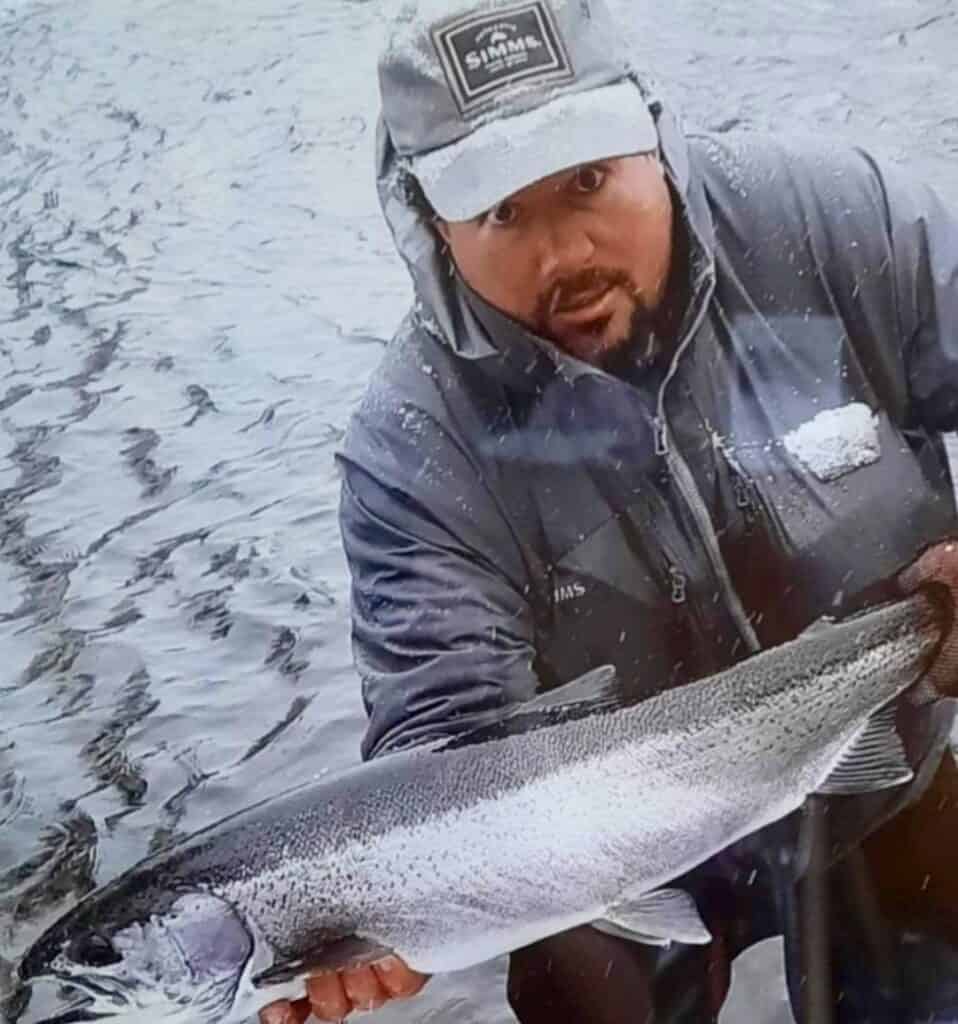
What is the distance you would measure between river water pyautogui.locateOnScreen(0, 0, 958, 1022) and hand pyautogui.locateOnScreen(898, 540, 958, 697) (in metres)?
0.21

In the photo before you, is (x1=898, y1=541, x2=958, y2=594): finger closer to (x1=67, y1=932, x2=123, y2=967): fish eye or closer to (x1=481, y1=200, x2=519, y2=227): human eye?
(x1=481, y1=200, x2=519, y2=227): human eye

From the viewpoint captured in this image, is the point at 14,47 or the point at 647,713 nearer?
the point at 647,713

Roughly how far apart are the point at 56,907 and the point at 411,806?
223 millimetres

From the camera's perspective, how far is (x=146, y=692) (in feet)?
3.17

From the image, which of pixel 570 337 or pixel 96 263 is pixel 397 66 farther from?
pixel 96 263

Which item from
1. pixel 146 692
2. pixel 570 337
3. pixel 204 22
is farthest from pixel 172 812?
pixel 204 22

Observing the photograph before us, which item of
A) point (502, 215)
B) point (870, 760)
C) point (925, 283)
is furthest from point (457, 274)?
point (870, 760)

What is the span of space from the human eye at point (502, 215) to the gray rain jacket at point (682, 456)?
0.19 feet

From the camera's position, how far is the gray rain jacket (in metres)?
0.88

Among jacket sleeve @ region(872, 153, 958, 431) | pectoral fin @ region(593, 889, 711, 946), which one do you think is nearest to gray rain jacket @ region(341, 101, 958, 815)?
jacket sleeve @ region(872, 153, 958, 431)

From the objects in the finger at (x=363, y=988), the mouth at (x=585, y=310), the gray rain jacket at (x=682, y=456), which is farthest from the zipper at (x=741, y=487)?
the finger at (x=363, y=988)

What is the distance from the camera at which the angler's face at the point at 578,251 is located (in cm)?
83

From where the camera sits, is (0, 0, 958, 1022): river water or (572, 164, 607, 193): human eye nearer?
(572, 164, 607, 193): human eye

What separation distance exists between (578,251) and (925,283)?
20cm
